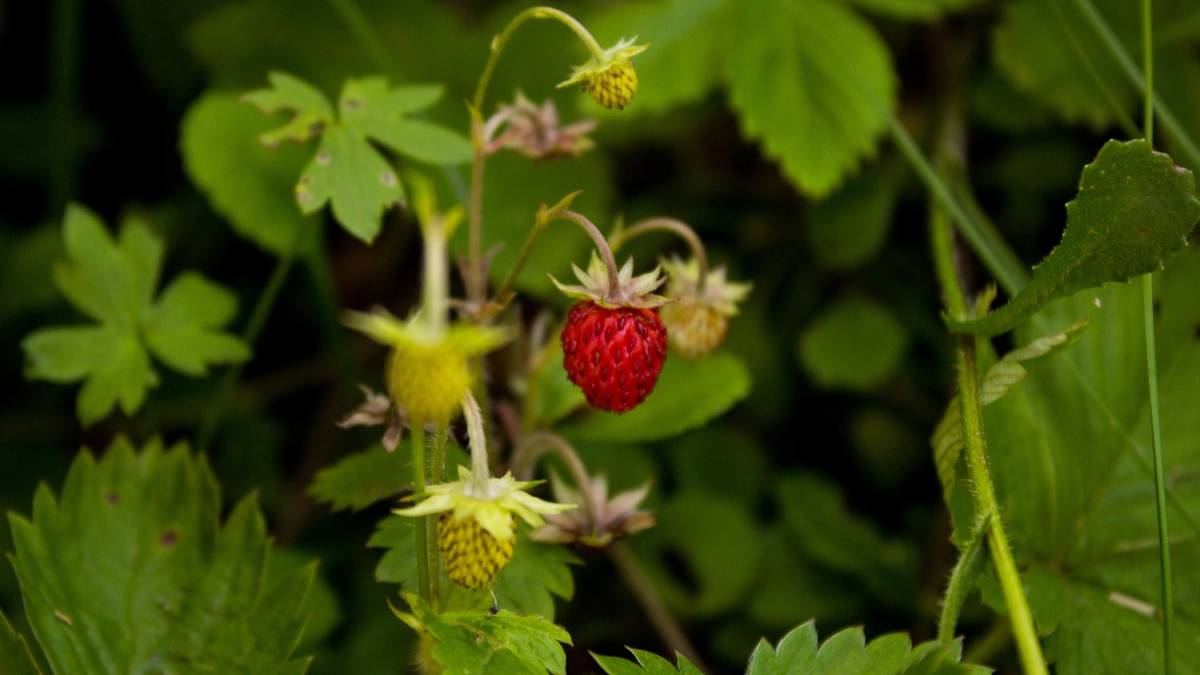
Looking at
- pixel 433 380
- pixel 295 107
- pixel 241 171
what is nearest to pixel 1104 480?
pixel 433 380

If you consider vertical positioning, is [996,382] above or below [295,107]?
below

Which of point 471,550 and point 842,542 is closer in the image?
point 471,550

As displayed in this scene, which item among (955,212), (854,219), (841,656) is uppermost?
(955,212)

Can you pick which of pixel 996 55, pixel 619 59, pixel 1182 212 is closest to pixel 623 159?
pixel 996 55

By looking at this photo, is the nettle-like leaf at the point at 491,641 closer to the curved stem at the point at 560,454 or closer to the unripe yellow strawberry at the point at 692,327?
the curved stem at the point at 560,454

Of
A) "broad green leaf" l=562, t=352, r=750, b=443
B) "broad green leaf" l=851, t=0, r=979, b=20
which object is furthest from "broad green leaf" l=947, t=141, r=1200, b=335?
"broad green leaf" l=851, t=0, r=979, b=20

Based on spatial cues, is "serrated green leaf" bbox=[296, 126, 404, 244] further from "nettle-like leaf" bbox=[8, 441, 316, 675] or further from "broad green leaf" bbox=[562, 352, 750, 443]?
"broad green leaf" bbox=[562, 352, 750, 443]

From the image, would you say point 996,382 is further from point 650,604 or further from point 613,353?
point 650,604
